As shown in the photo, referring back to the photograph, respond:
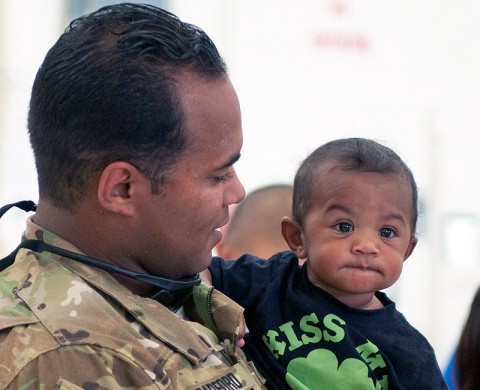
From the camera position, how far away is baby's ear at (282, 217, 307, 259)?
2598mm

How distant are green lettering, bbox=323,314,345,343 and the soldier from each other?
12.1 inches

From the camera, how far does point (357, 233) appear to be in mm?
2471

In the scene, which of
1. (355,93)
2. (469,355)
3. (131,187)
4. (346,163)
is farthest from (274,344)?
(355,93)

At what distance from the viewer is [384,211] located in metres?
2.48

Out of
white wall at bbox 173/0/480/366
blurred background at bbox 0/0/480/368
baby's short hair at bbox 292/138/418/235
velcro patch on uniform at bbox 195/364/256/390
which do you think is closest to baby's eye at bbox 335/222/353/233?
baby's short hair at bbox 292/138/418/235

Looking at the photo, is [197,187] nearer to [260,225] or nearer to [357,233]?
[357,233]

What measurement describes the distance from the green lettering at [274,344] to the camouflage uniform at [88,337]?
0.27m

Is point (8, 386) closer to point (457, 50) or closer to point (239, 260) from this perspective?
point (239, 260)

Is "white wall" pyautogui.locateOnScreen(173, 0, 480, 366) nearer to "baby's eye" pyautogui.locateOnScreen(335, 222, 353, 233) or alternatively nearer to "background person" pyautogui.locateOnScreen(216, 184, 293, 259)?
"background person" pyautogui.locateOnScreen(216, 184, 293, 259)

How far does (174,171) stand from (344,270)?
1.93 feet

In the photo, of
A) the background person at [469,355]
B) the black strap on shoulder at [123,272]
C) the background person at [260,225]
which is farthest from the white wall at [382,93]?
the black strap on shoulder at [123,272]

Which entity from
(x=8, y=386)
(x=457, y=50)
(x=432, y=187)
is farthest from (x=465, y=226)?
(x=8, y=386)

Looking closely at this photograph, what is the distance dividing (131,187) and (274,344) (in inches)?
23.5

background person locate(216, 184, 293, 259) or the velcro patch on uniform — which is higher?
the velcro patch on uniform
